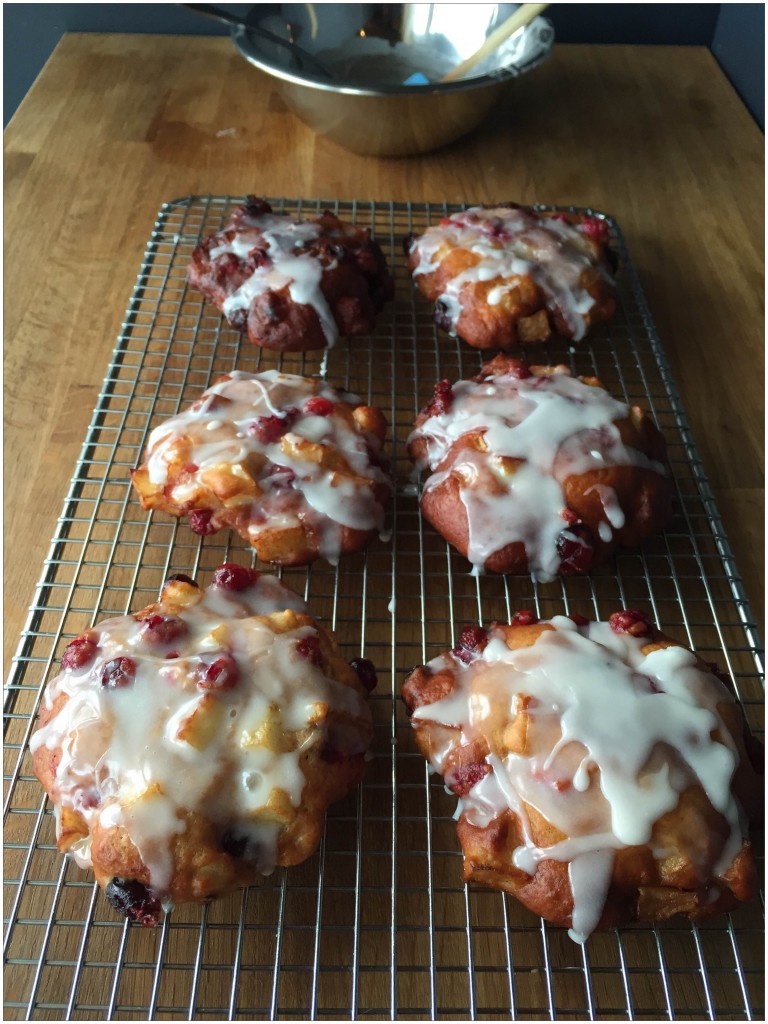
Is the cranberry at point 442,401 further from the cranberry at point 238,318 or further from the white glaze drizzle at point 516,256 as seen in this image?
the cranberry at point 238,318

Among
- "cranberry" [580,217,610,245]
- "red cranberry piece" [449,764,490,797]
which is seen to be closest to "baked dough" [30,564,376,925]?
"red cranberry piece" [449,764,490,797]

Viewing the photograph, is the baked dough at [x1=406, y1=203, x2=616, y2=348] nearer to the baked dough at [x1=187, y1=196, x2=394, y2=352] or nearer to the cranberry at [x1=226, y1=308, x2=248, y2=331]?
the baked dough at [x1=187, y1=196, x2=394, y2=352]

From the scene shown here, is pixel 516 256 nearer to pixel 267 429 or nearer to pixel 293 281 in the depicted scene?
pixel 293 281

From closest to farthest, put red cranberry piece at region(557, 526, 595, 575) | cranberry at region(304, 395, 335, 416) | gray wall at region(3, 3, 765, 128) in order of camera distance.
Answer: red cranberry piece at region(557, 526, 595, 575) → cranberry at region(304, 395, 335, 416) → gray wall at region(3, 3, 765, 128)

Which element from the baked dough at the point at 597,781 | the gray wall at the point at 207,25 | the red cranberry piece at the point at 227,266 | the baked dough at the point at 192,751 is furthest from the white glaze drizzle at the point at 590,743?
the gray wall at the point at 207,25

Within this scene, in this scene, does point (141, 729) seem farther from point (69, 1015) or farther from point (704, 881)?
point (704, 881)

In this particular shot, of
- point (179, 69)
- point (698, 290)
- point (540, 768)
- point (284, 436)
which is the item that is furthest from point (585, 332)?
point (179, 69)

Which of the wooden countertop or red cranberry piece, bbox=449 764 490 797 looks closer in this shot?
red cranberry piece, bbox=449 764 490 797
